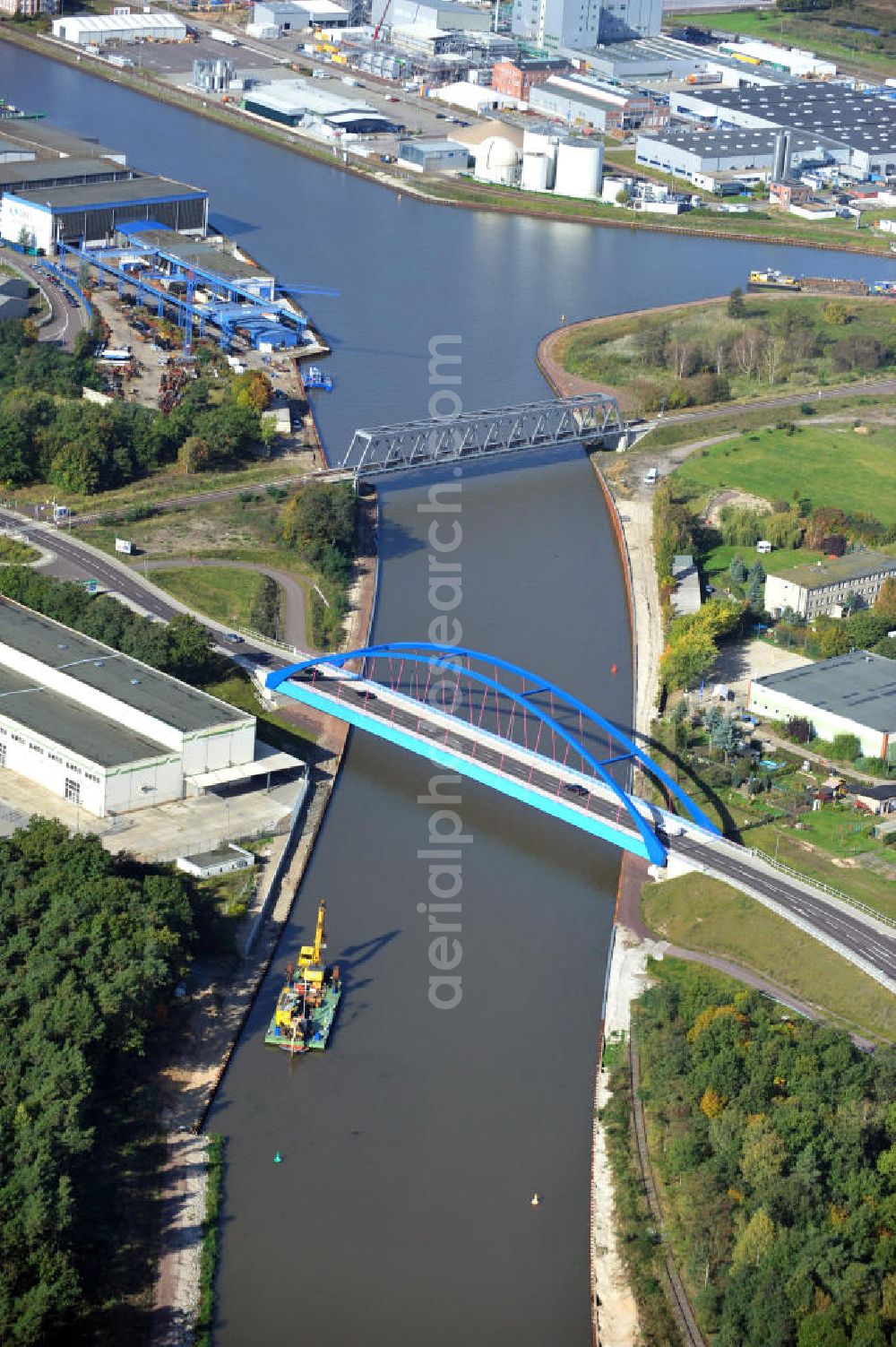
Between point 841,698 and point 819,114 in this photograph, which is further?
point 819,114

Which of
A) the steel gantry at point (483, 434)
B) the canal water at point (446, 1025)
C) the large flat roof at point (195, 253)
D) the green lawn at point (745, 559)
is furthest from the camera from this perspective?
the large flat roof at point (195, 253)

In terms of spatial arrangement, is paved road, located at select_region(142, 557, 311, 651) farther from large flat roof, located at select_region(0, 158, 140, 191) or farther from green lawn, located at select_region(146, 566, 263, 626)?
large flat roof, located at select_region(0, 158, 140, 191)

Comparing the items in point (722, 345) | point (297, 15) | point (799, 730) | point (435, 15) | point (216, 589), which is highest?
point (435, 15)

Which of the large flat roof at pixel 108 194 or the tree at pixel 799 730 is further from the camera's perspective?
the large flat roof at pixel 108 194

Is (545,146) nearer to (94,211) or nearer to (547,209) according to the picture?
(547,209)

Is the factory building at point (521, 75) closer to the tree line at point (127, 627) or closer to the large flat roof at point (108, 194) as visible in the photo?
the large flat roof at point (108, 194)

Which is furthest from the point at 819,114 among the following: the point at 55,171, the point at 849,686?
the point at 849,686

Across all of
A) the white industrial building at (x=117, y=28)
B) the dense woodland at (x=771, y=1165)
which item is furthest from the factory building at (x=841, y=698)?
the white industrial building at (x=117, y=28)
